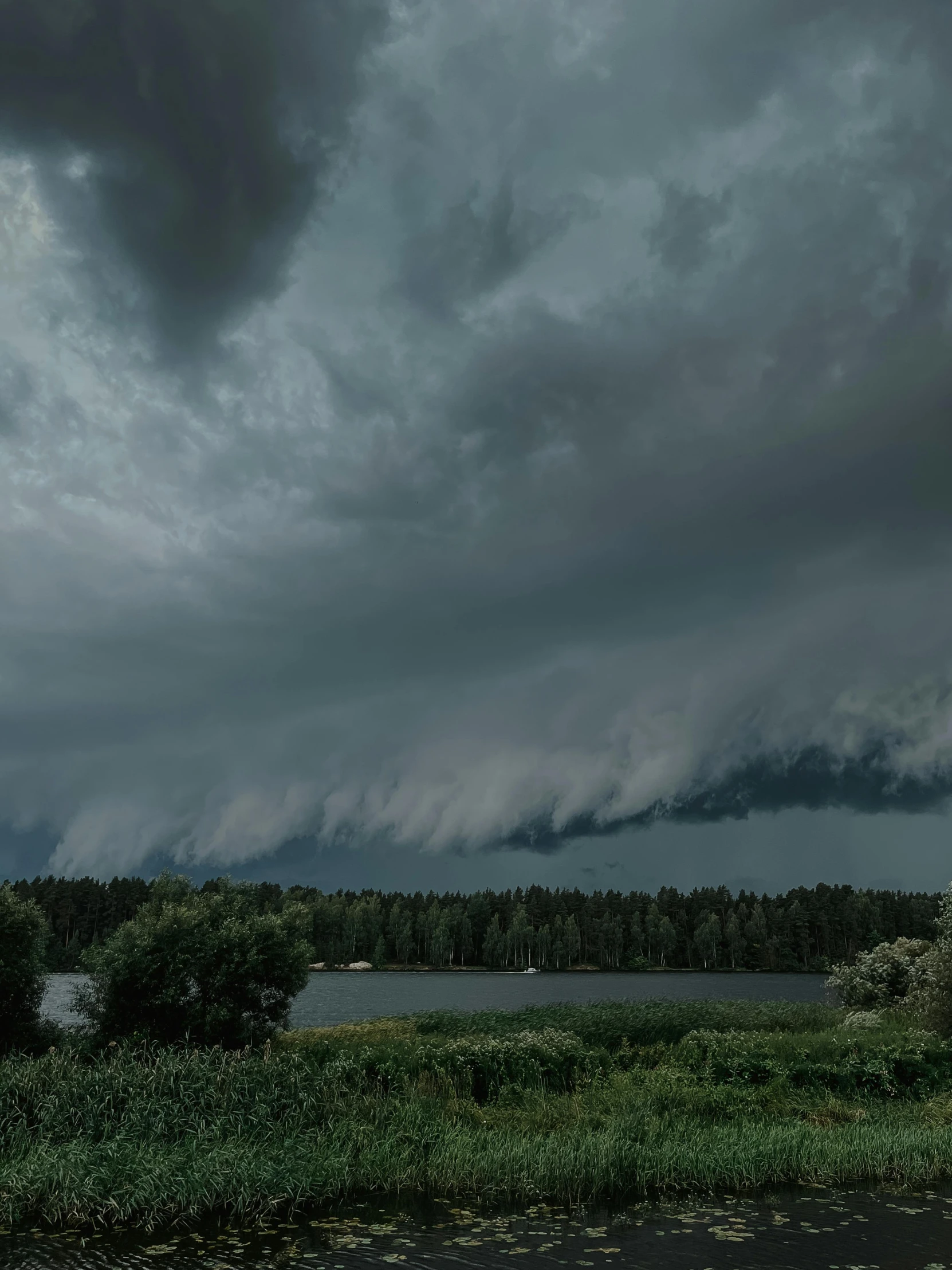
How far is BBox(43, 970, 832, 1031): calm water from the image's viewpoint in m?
72.9

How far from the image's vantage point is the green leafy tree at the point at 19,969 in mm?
28703

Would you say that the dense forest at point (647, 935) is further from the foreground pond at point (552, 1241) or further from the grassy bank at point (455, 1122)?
the foreground pond at point (552, 1241)

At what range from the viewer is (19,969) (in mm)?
29109

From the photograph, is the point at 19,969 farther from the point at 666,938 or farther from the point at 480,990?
the point at 666,938

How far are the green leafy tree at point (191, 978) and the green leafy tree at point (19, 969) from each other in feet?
5.04

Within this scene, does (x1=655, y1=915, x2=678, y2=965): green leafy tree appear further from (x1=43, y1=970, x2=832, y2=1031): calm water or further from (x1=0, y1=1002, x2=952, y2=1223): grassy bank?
(x1=0, y1=1002, x2=952, y2=1223): grassy bank

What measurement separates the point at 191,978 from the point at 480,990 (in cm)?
8941

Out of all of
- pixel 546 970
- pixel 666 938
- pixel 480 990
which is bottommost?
pixel 546 970

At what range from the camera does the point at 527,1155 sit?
17609mm

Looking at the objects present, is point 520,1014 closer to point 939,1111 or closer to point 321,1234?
point 939,1111

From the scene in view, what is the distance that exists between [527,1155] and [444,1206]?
89.5 inches

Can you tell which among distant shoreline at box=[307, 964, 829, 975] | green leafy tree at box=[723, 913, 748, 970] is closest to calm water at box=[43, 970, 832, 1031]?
distant shoreline at box=[307, 964, 829, 975]

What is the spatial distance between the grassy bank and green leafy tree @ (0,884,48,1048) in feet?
11.5

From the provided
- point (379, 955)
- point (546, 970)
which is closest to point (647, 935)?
point (546, 970)
